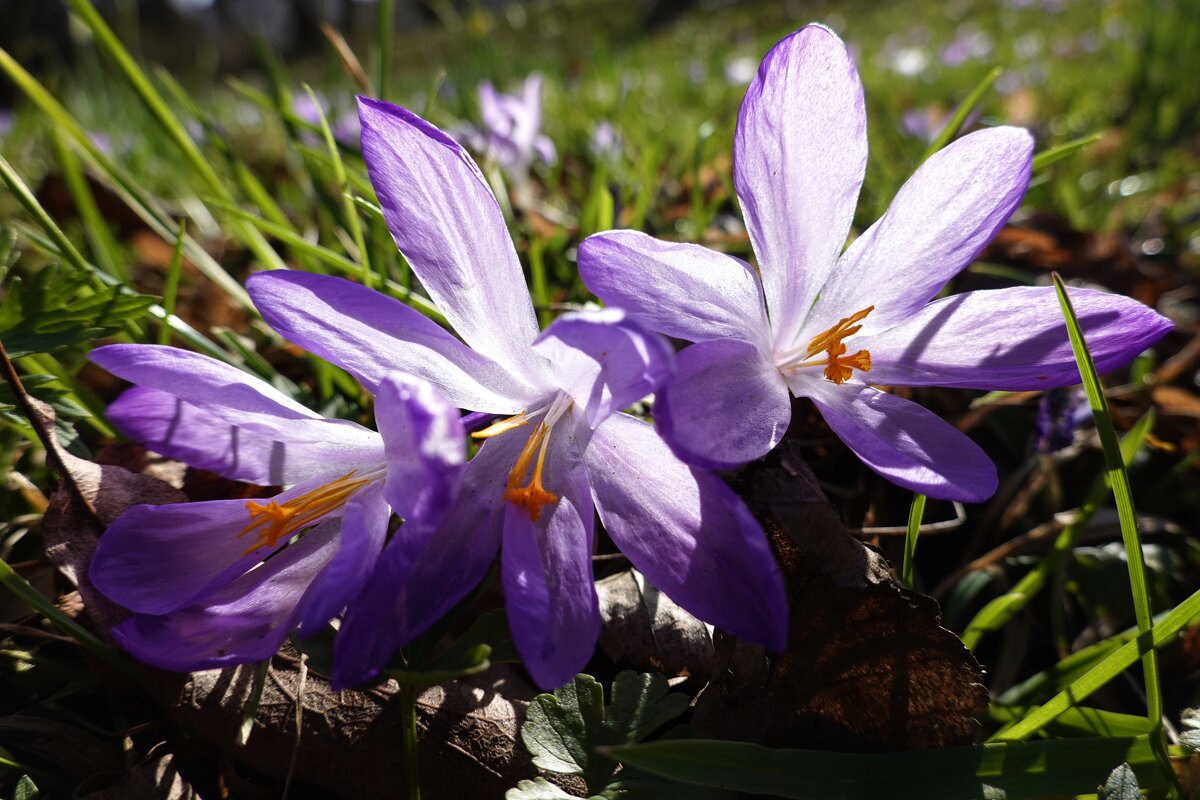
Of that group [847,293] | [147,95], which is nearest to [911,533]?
[847,293]

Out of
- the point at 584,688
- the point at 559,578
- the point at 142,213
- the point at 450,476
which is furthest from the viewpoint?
the point at 142,213

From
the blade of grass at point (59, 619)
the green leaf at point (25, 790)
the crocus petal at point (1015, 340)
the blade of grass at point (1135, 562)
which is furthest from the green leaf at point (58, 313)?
the blade of grass at point (1135, 562)

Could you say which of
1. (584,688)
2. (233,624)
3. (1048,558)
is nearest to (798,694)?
(584,688)

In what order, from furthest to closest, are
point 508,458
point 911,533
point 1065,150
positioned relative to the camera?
point 1065,150 → point 911,533 → point 508,458

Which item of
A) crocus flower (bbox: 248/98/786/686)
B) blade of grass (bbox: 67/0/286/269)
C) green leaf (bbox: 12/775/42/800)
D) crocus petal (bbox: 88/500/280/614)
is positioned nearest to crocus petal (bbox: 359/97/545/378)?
crocus flower (bbox: 248/98/786/686)

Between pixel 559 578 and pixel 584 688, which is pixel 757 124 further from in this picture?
pixel 584 688

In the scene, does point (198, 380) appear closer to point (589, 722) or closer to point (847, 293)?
point (589, 722)
